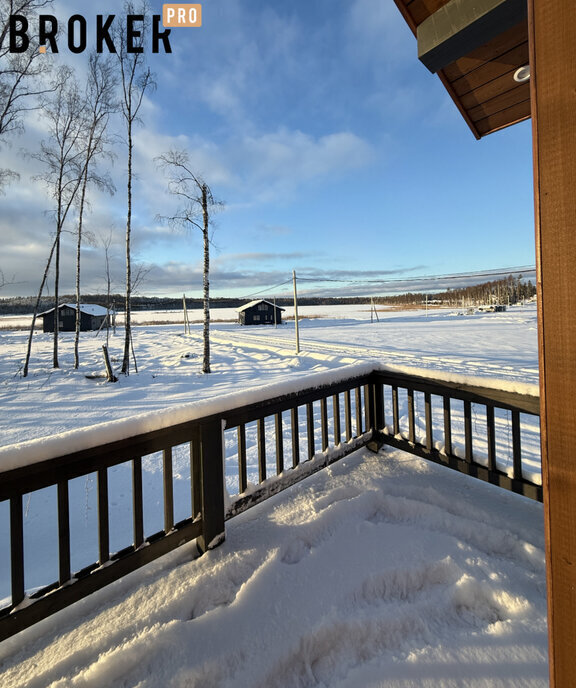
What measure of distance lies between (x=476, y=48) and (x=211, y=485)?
9.42 feet

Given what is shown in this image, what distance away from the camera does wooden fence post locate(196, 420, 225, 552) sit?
1795 mm

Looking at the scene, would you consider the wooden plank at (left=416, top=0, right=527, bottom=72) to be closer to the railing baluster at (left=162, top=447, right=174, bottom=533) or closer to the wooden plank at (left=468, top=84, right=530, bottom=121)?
the wooden plank at (left=468, top=84, right=530, bottom=121)

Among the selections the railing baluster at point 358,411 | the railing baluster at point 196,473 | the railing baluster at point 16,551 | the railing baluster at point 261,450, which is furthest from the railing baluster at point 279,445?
the railing baluster at point 16,551

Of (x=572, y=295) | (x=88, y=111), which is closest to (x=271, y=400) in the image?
(x=572, y=295)

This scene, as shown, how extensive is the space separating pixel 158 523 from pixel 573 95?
3427 millimetres

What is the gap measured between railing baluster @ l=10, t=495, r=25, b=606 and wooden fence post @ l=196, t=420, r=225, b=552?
781 millimetres

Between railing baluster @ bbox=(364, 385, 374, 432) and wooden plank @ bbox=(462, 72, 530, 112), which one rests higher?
wooden plank @ bbox=(462, 72, 530, 112)

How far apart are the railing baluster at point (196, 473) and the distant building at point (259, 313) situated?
129 feet

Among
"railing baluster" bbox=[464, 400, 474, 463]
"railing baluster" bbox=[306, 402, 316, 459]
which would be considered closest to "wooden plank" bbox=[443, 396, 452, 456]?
"railing baluster" bbox=[464, 400, 474, 463]

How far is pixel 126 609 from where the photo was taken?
147cm

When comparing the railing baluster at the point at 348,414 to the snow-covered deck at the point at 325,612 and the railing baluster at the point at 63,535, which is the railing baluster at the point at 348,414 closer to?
the snow-covered deck at the point at 325,612

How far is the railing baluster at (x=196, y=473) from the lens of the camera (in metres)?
1.78

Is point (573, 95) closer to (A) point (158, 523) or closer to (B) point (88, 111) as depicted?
(A) point (158, 523)

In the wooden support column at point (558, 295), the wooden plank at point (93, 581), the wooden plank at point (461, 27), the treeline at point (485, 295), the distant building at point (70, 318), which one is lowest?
the wooden plank at point (93, 581)
